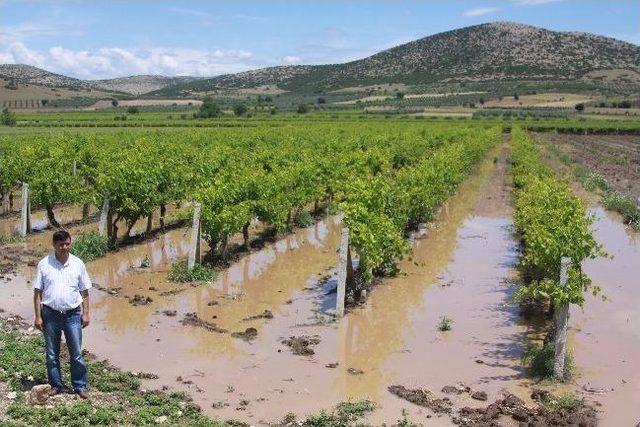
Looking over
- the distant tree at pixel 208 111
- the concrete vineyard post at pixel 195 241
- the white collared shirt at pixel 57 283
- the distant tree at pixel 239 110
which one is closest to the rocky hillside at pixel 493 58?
the distant tree at pixel 239 110

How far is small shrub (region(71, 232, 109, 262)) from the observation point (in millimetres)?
15461

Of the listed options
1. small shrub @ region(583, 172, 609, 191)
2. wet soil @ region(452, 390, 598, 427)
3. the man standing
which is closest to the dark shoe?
the man standing

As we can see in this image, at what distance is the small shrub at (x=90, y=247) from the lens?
15.5 meters

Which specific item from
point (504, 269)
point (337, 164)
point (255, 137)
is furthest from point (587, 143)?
point (504, 269)

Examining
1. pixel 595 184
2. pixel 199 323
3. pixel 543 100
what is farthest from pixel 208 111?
pixel 199 323

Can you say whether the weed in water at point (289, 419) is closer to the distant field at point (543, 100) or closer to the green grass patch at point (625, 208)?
the green grass patch at point (625, 208)

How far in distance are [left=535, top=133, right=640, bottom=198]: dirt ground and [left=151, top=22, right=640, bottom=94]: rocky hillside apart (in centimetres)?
8614

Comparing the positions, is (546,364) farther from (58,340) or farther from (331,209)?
(331,209)

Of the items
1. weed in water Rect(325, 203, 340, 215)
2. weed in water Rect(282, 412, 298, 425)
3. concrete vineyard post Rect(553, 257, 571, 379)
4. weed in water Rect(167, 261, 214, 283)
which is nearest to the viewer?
weed in water Rect(282, 412, 298, 425)

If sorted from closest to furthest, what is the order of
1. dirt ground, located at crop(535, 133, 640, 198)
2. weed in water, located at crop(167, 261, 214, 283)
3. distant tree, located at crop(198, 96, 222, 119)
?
weed in water, located at crop(167, 261, 214, 283) → dirt ground, located at crop(535, 133, 640, 198) → distant tree, located at crop(198, 96, 222, 119)

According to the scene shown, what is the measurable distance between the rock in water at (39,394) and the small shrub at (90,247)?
793cm

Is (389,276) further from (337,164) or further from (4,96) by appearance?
(4,96)

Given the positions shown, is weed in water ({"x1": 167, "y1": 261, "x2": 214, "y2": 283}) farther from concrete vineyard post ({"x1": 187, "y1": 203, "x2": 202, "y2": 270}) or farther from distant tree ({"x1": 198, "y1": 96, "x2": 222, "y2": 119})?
distant tree ({"x1": 198, "y1": 96, "x2": 222, "y2": 119})

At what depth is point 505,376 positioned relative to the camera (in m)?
9.29
